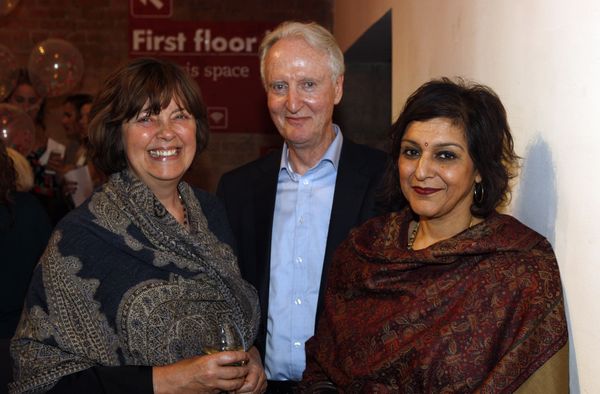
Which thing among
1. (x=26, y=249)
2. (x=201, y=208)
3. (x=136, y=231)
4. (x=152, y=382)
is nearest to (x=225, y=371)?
(x=152, y=382)

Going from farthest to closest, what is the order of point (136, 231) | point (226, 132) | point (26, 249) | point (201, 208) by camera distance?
point (226, 132)
point (26, 249)
point (201, 208)
point (136, 231)

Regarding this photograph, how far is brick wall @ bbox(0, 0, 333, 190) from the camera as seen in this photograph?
7699mm

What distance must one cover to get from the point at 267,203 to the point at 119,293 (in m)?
0.86

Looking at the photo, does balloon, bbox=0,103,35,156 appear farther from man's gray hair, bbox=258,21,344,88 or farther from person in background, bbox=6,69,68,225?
man's gray hair, bbox=258,21,344,88

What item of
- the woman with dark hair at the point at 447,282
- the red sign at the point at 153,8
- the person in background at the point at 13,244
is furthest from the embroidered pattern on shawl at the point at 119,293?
the red sign at the point at 153,8

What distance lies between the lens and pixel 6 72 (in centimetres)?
646

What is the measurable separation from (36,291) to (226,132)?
5447mm

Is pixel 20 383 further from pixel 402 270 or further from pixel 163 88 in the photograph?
pixel 402 270

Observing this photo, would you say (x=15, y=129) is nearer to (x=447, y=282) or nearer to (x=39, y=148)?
(x=39, y=148)

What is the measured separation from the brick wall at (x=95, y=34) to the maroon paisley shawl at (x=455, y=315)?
550cm

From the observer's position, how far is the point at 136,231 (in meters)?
2.32

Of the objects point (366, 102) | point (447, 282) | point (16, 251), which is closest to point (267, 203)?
point (447, 282)

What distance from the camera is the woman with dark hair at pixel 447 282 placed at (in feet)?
6.09

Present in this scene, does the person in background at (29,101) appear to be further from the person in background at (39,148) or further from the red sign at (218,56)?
the red sign at (218,56)
